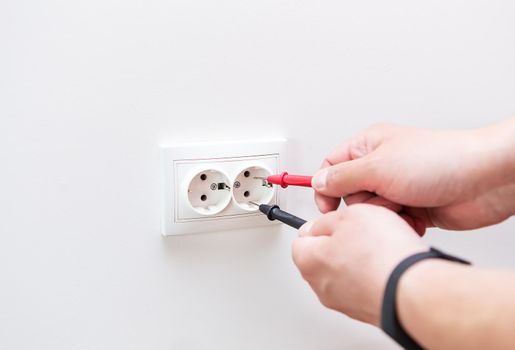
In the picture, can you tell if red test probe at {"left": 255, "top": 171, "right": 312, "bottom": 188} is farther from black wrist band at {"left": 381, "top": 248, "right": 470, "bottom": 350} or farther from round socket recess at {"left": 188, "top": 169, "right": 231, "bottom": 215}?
black wrist band at {"left": 381, "top": 248, "right": 470, "bottom": 350}

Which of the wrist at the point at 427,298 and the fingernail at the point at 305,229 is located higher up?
the wrist at the point at 427,298

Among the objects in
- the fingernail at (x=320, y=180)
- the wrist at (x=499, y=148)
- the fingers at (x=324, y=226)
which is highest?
the wrist at (x=499, y=148)

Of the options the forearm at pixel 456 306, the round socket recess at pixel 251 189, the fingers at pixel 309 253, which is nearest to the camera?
the forearm at pixel 456 306

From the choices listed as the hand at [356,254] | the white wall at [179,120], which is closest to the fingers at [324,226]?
the hand at [356,254]

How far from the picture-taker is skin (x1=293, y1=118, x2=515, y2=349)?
363mm

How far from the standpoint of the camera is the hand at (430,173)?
1.59 ft

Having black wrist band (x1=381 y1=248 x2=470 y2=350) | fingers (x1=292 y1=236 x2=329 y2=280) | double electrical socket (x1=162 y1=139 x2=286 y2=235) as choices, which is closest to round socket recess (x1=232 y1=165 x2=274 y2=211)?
double electrical socket (x1=162 y1=139 x2=286 y2=235)

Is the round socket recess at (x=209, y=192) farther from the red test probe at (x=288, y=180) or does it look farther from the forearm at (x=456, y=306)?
the forearm at (x=456, y=306)

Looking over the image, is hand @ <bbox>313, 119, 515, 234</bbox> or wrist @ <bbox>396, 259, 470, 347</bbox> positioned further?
hand @ <bbox>313, 119, 515, 234</bbox>

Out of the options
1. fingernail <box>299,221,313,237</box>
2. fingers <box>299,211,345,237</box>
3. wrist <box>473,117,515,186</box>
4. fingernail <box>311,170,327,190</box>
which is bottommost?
fingernail <box>299,221,313,237</box>

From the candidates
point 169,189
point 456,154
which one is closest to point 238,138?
point 169,189

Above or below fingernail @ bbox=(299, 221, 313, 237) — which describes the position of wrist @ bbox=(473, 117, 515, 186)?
above

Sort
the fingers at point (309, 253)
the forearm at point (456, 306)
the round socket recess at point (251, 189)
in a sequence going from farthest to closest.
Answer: the round socket recess at point (251, 189)
the fingers at point (309, 253)
the forearm at point (456, 306)

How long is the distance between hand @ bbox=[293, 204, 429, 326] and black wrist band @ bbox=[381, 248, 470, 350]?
0.01 m
